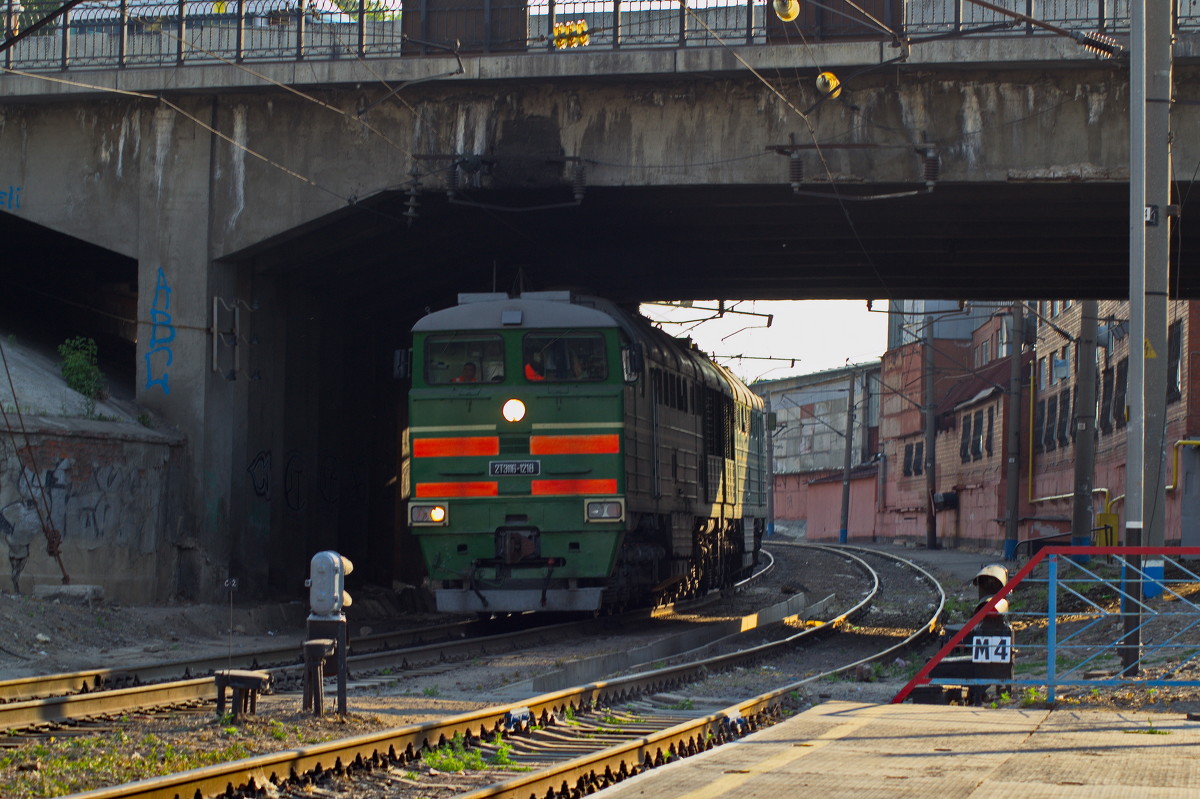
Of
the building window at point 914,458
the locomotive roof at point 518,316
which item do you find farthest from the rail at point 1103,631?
the building window at point 914,458

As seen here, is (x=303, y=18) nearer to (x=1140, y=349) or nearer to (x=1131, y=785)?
(x=1140, y=349)

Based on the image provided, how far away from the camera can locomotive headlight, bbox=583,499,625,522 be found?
16.5 meters

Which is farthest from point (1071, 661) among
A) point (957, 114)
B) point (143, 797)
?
point (143, 797)

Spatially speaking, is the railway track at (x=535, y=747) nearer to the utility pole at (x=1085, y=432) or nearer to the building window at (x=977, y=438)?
the utility pole at (x=1085, y=432)

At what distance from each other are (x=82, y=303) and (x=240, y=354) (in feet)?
23.0

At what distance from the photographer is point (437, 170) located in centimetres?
1919

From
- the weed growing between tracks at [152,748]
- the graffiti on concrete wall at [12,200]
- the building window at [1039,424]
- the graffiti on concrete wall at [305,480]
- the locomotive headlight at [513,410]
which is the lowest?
the weed growing between tracks at [152,748]

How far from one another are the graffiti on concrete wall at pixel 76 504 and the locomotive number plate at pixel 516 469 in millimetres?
5140

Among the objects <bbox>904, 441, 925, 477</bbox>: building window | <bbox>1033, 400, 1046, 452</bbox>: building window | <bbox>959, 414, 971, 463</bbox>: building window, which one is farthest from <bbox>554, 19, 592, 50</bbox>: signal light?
<bbox>904, 441, 925, 477</bbox>: building window

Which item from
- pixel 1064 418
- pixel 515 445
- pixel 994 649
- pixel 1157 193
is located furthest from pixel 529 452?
Result: pixel 1064 418

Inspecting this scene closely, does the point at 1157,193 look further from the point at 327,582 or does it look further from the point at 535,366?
the point at 327,582

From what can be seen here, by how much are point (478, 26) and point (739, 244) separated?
6465mm

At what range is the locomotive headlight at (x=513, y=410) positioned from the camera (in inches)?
664

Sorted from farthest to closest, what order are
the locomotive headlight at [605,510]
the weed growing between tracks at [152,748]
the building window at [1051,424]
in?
the building window at [1051,424]
the locomotive headlight at [605,510]
the weed growing between tracks at [152,748]
